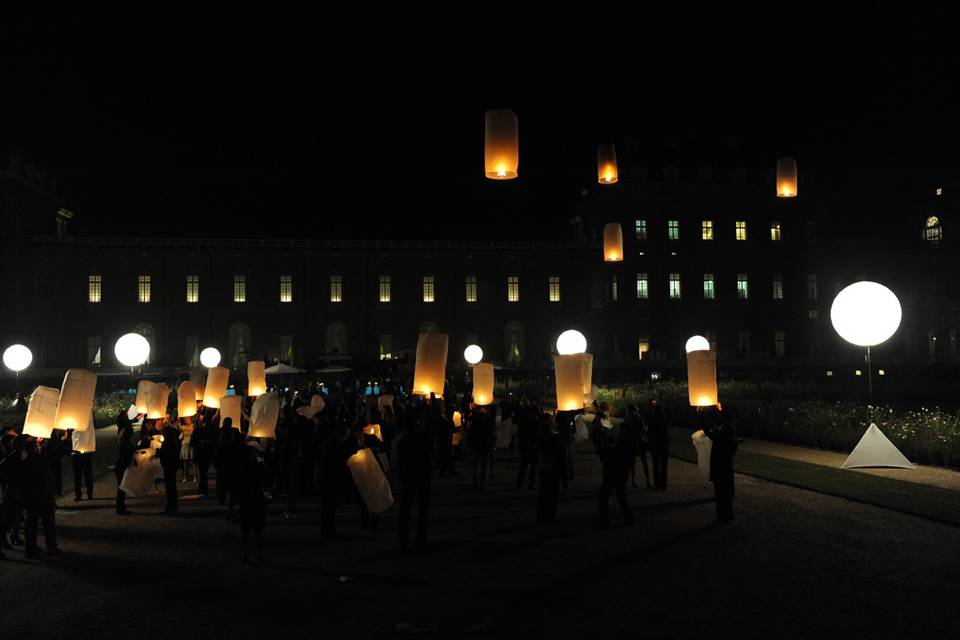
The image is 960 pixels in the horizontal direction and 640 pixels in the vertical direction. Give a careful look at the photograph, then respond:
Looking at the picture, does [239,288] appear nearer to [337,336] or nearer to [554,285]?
[337,336]

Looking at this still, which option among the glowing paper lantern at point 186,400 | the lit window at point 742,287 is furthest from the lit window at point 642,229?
the glowing paper lantern at point 186,400

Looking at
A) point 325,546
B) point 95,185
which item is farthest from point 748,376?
point 95,185

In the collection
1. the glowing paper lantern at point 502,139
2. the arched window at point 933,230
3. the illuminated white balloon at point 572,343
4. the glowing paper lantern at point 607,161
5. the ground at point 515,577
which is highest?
the arched window at point 933,230

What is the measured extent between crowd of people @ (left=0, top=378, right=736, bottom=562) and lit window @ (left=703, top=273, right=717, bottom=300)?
43472 mm

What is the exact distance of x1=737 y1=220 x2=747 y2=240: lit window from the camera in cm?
5600

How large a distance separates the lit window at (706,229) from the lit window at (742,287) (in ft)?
11.5

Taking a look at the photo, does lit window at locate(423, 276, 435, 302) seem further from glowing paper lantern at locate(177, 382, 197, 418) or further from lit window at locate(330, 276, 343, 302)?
glowing paper lantern at locate(177, 382, 197, 418)

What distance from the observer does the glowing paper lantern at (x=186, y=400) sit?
1566 cm

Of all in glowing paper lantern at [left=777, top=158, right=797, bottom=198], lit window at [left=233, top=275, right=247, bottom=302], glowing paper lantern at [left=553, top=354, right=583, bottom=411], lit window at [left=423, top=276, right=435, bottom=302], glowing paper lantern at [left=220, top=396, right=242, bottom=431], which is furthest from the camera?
lit window at [left=423, top=276, right=435, bottom=302]

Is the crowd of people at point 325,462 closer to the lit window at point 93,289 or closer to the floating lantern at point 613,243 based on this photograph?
the floating lantern at point 613,243

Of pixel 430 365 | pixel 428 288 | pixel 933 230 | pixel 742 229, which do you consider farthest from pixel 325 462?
pixel 933 230

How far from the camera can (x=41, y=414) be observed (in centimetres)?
984

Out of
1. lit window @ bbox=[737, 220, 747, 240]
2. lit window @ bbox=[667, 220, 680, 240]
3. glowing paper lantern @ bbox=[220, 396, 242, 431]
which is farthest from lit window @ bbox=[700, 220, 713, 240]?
glowing paper lantern @ bbox=[220, 396, 242, 431]

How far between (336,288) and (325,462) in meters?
44.1
